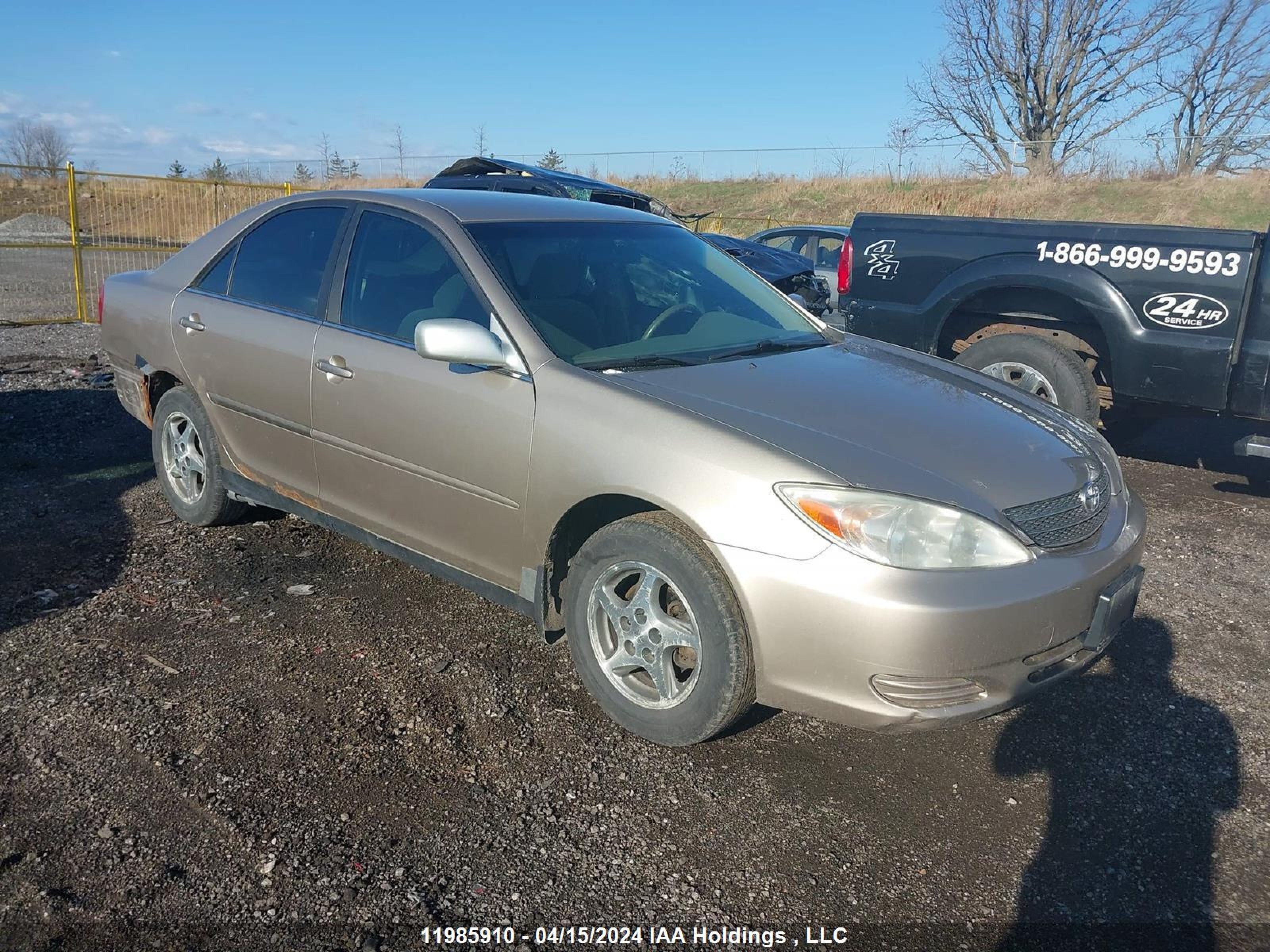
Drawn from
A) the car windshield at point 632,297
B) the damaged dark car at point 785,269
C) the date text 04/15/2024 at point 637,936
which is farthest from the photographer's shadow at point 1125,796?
the damaged dark car at point 785,269

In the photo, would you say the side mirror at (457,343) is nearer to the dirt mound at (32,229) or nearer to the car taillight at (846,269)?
the car taillight at (846,269)

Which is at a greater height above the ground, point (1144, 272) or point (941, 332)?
point (1144, 272)

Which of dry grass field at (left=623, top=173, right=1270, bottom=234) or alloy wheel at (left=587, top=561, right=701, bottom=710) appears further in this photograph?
dry grass field at (left=623, top=173, right=1270, bottom=234)

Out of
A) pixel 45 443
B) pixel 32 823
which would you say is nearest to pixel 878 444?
pixel 32 823

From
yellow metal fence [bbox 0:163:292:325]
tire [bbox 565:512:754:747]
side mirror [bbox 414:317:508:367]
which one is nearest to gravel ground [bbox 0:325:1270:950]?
tire [bbox 565:512:754:747]

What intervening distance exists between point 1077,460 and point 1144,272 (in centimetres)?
303

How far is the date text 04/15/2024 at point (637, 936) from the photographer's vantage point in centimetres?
232

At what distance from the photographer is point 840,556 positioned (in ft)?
8.70

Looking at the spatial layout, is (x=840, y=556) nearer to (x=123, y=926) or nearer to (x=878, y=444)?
(x=878, y=444)

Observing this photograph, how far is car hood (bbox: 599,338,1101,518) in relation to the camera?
2840 mm

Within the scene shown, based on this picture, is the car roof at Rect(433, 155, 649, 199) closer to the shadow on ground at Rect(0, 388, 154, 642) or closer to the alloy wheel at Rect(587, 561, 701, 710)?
the shadow on ground at Rect(0, 388, 154, 642)

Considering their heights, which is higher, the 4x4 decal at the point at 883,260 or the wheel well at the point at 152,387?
the 4x4 decal at the point at 883,260

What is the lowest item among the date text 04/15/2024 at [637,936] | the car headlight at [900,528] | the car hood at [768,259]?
the date text 04/15/2024 at [637,936]

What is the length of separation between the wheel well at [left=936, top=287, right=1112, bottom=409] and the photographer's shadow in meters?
2.83
